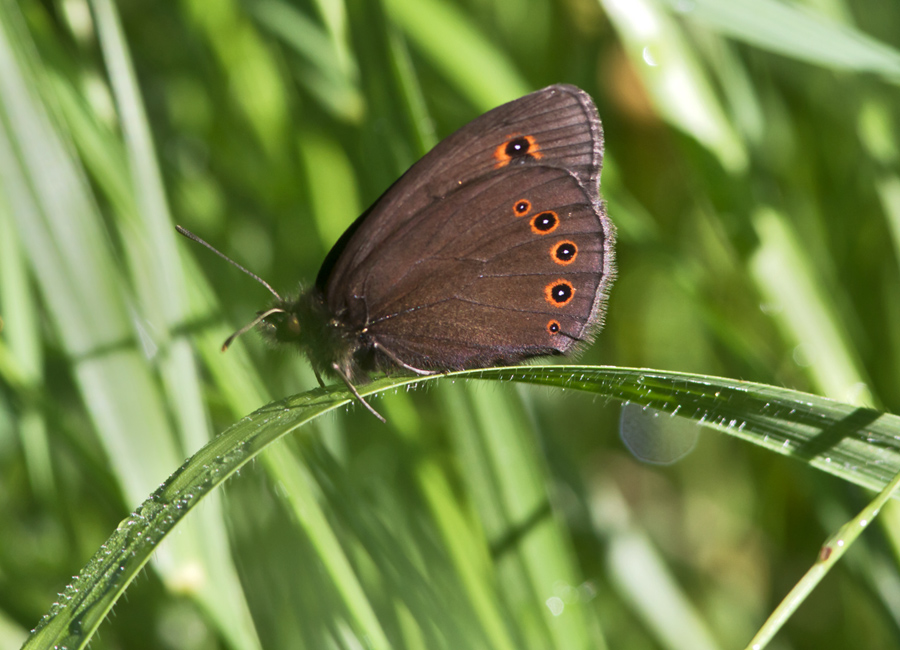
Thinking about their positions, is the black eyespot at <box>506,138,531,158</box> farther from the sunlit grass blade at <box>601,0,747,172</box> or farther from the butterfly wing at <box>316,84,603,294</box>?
the sunlit grass blade at <box>601,0,747,172</box>

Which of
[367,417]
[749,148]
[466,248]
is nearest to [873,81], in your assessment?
[749,148]

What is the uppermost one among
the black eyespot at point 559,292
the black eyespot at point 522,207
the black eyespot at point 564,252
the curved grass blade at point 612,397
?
the black eyespot at point 522,207

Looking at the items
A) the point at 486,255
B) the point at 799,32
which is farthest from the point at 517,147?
the point at 799,32

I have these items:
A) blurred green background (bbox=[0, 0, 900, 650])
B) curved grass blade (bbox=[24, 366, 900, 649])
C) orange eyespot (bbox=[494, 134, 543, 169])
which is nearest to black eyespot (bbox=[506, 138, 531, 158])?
orange eyespot (bbox=[494, 134, 543, 169])

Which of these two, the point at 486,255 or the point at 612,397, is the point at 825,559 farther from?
the point at 486,255

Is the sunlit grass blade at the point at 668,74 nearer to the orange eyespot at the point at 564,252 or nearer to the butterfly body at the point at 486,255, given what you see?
the butterfly body at the point at 486,255

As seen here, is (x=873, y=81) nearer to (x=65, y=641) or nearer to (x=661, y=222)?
(x=661, y=222)

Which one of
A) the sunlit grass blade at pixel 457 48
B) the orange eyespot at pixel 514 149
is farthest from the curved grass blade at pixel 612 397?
the sunlit grass blade at pixel 457 48
